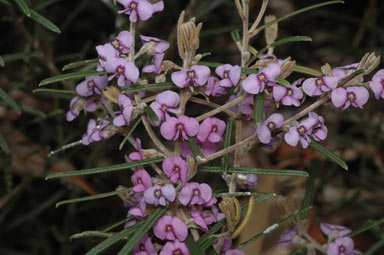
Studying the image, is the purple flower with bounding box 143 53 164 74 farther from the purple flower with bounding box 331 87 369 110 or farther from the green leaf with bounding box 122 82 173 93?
the purple flower with bounding box 331 87 369 110

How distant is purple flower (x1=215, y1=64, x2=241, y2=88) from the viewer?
27.7 inches

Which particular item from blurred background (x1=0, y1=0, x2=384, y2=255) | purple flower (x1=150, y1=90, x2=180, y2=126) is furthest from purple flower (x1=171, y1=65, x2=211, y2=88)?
blurred background (x1=0, y1=0, x2=384, y2=255)

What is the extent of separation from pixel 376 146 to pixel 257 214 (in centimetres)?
51

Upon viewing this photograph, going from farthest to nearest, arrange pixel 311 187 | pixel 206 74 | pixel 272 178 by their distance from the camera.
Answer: pixel 272 178 < pixel 311 187 < pixel 206 74

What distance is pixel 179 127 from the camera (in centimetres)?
70

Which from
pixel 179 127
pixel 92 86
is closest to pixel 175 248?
pixel 179 127

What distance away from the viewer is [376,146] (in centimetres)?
152

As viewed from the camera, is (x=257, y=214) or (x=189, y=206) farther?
(x=257, y=214)

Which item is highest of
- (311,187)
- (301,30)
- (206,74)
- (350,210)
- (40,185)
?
(206,74)

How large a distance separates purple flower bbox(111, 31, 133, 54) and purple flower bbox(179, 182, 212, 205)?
0.69 feet

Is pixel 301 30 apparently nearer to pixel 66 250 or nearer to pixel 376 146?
pixel 376 146

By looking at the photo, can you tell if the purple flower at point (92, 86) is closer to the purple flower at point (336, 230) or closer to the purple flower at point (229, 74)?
the purple flower at point (229, 74)

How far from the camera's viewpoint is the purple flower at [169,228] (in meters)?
0.71

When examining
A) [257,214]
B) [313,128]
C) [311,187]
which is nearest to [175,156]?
[313,128]
